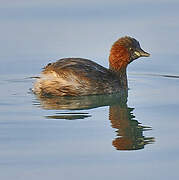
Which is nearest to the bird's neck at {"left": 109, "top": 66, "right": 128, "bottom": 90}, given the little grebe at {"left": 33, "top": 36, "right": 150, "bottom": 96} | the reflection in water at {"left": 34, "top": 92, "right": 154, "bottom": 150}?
the little grebe at {"left": 33, "top": 36, "right": 150, "bottom": 96}

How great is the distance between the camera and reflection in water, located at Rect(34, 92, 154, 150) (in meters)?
7.64

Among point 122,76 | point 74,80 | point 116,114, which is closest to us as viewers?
point 116,114

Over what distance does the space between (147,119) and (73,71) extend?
166cm

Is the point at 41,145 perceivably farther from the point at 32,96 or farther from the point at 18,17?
the point at 18,17

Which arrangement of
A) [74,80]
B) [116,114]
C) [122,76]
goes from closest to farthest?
[116,114]
[74,80]
[122,76]

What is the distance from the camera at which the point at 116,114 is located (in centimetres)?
880

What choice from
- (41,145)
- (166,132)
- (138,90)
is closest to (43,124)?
(41,145)

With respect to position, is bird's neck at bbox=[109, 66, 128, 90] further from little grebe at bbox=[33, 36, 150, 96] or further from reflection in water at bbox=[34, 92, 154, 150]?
reflection in water at bbox=[34, 92, 154, 150]

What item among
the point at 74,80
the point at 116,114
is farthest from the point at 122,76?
the point at 116,114

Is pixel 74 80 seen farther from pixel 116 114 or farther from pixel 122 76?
pixel 116 114

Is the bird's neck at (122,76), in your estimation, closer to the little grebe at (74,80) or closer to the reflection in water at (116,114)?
the little grebe at (74,80)

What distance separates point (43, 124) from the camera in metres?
8.13

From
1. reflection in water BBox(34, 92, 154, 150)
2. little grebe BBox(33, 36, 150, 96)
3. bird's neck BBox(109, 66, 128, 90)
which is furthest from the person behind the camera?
bird's neck BBox(109, 66, 128, 90)

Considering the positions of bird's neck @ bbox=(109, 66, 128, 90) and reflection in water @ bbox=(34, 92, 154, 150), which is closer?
reflection in water @ bbox=(34, 92, 154, 150)
